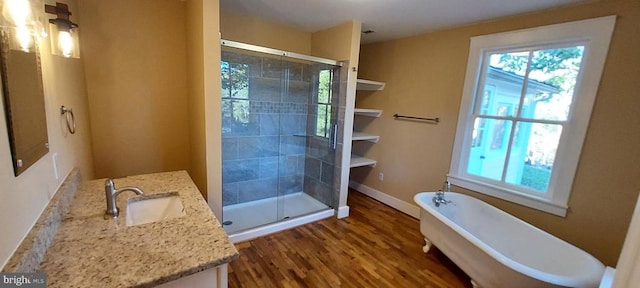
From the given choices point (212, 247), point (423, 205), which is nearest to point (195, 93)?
point (212, 247)

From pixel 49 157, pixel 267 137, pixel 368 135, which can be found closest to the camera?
pixel 49 157

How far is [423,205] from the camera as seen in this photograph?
7.91 ft

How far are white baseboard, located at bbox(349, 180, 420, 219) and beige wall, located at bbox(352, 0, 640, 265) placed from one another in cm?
8

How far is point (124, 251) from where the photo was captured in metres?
1.01

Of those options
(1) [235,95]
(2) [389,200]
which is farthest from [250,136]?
(2) [389,200]

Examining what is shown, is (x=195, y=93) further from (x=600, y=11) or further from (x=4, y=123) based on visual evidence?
(x=600, y=11)

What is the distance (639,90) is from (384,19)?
2.09 meters

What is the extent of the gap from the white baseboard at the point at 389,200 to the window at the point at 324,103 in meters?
1.25

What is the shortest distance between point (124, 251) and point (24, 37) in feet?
2.95

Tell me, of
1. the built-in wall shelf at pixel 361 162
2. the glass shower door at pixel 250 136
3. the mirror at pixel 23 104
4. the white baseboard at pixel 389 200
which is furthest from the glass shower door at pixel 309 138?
the mirror at pixel 23 104

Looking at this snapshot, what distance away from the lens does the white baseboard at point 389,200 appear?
332 cm

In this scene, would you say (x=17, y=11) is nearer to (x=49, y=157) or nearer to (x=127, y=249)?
(x=49, y=157)

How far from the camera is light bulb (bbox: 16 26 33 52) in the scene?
89 cm

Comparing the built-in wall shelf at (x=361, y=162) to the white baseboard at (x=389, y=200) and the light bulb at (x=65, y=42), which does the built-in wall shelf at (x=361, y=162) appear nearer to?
the white baseboard at (x=389, y=200)
